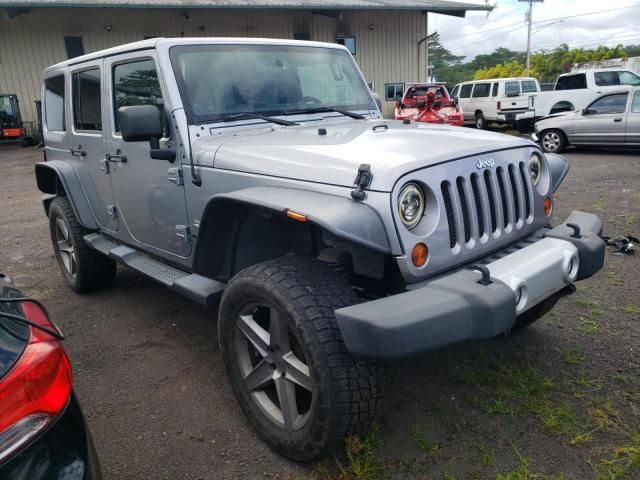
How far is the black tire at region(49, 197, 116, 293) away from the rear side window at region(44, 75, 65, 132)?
27.6 inches

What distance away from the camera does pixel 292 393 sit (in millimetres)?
2385

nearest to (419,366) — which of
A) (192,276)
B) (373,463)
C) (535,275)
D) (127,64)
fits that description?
(373,463)

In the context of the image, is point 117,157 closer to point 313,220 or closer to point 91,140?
point 91,140

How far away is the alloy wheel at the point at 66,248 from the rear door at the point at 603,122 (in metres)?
11.1

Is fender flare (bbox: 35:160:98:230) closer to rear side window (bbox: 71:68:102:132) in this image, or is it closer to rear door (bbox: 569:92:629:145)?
rear side window (bbox: 71:68:102:132)

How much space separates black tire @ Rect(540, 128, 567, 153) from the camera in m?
12.3

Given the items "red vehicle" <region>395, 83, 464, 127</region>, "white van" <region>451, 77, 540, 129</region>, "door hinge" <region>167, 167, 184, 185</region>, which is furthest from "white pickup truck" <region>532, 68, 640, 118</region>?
"door hinge" <region>167, 167, 184, 185</region>

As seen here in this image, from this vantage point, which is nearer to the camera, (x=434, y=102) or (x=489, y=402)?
(x=489, y=402)

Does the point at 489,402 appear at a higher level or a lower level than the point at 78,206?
lower

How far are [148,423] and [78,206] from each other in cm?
215

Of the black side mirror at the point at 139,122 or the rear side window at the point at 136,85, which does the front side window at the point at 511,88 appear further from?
the black side mirror at the point at 139,122

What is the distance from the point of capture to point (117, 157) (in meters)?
3.66

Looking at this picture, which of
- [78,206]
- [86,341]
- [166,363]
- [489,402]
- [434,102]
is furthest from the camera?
[434,102]

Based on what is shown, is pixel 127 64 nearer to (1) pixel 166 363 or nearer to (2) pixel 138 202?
(2) pixel 138 202
